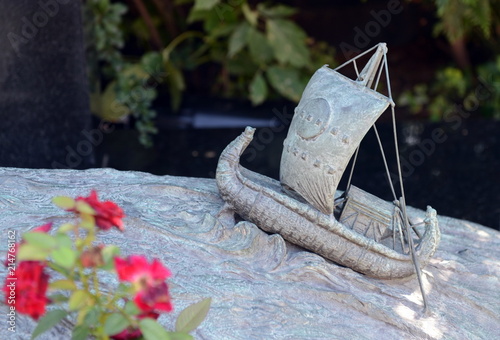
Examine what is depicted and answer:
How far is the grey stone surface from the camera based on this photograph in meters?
1.89

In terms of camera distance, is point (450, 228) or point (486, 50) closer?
point (450, 228)

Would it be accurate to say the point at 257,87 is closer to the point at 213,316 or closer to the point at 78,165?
the point at 78,165

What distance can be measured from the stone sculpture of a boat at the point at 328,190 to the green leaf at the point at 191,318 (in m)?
0.67

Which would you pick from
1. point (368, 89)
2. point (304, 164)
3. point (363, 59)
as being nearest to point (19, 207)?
point (304, 164)

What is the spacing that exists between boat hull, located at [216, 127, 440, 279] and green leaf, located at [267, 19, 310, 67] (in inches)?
86.9

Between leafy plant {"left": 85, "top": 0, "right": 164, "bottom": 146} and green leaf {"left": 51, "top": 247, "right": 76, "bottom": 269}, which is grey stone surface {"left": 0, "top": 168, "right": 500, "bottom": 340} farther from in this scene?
leafy plant {"left": 85, "top": 0, "right": 164, "bottom": 146}

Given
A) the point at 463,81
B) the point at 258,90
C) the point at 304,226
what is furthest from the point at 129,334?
the point at 463,81

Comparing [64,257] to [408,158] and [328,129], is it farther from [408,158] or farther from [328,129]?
[408,158]

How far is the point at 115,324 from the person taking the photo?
126 cm

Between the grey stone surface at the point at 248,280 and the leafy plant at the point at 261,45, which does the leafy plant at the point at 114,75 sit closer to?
the leafy plant at the point at 261,45

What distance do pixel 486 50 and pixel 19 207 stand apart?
435cm

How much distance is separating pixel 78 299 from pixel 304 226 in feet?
3.04

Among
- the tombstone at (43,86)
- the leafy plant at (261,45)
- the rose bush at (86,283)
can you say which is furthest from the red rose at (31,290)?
the leafy plant at (261,45)

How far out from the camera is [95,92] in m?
3.98
